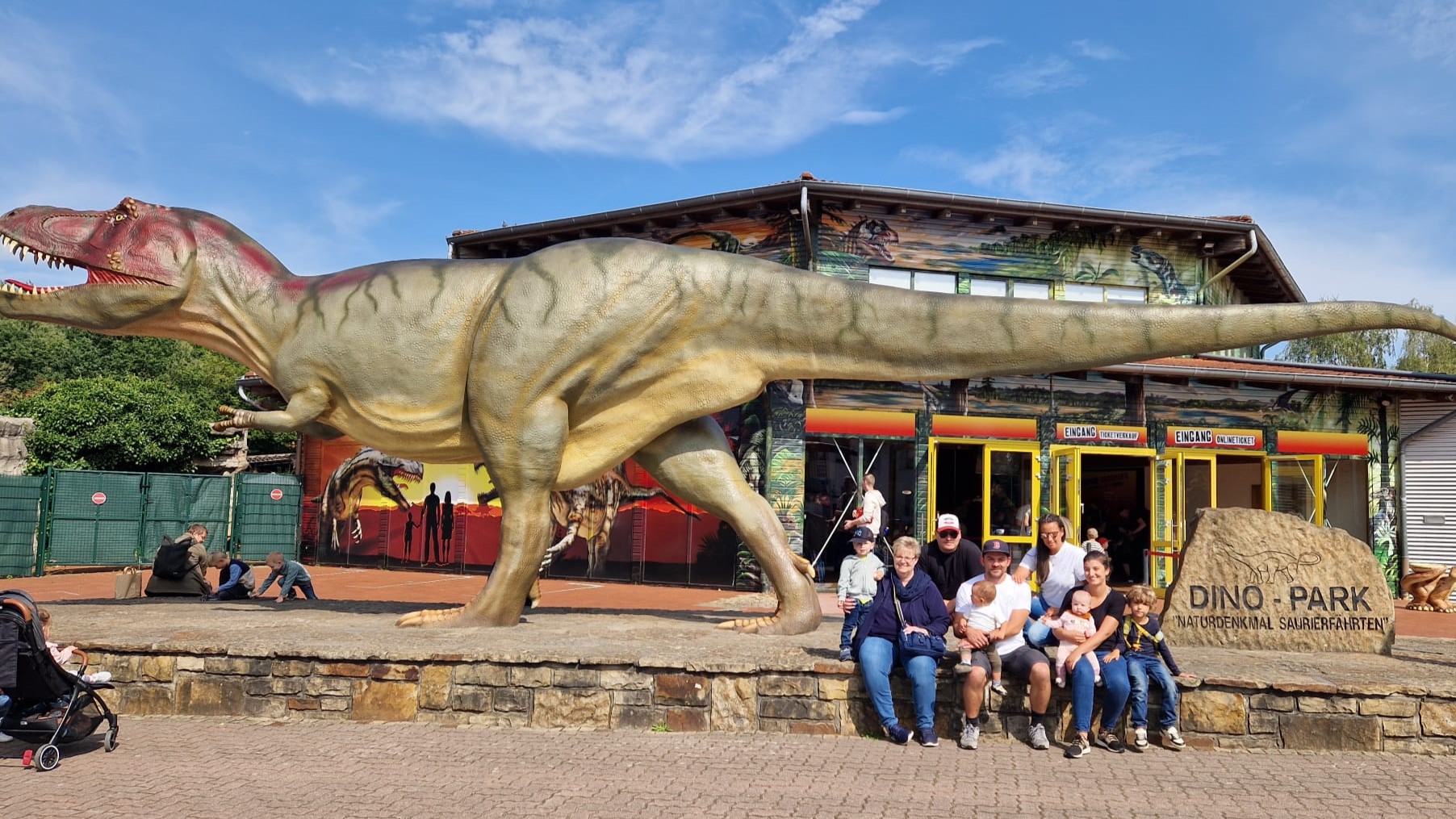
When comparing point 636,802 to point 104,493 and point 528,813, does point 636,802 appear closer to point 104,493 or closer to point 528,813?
point 528,813

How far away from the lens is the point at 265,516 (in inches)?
719

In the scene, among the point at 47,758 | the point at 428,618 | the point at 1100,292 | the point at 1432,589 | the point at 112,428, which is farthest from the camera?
the point at 112,428

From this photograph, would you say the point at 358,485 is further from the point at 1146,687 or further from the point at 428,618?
the point at 1146,687

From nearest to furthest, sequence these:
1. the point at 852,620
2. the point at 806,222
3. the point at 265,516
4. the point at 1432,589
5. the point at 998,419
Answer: the point at 852,620
the point at 1432,589
the point at 806,222
the point at 998,419
the point at 265,516

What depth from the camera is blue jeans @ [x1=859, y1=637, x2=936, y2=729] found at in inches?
202

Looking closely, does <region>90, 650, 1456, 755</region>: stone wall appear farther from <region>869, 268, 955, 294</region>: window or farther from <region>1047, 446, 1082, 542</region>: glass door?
<region>869, 268, 955, 294</region>: window

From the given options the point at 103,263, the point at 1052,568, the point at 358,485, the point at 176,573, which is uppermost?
the point at 103,263

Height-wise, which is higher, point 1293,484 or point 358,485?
point 1293,484

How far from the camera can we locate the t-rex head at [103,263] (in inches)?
273

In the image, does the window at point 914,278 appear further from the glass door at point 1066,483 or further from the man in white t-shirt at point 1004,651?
the man in white t-shirt at point 1004,651

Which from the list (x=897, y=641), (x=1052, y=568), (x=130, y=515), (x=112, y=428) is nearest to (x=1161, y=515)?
(x=1052, y=568)

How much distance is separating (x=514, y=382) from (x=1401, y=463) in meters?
14.9

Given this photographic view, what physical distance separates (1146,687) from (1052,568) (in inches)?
38.3

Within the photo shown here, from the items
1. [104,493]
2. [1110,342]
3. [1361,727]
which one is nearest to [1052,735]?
[1361,727]
